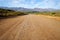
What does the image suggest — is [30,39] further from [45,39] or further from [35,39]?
[45,39]

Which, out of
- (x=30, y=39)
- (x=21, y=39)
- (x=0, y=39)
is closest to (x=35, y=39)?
(x=30, y=39)

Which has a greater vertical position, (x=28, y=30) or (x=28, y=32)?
(x=28, y=32)

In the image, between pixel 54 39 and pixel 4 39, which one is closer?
pixel 4 39

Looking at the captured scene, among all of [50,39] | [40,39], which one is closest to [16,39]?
[40,39]

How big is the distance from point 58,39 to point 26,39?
2.01 meters

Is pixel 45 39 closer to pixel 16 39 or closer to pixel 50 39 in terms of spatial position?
pixel 50 39

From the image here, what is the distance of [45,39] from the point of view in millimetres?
8891

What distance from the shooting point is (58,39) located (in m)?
9.03

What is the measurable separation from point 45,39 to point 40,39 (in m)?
0.32

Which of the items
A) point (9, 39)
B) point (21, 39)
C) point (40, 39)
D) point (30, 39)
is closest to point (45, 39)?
point (40, 39)

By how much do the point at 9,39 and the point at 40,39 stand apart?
1.86m

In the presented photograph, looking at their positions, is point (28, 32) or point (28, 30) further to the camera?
point (28, 30)

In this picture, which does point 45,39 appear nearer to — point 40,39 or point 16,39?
point 40,39

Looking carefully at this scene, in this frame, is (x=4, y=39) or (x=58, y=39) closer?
(x=4, y=39)
